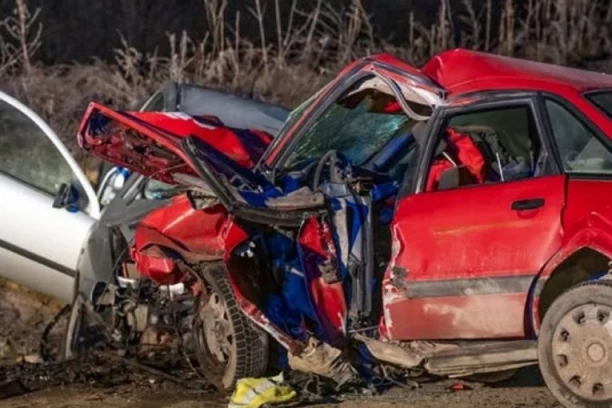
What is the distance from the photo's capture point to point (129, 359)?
9414 millimetres

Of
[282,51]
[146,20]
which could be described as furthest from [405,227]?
[146,20]

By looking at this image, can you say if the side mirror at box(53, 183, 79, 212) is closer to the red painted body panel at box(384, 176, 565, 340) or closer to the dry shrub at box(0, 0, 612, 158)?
the red painted body panel at box(384, 176, 565, 340)

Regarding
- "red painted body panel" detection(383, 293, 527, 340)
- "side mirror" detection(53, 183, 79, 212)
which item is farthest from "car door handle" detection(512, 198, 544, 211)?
"side mirror" detection(53, 183, 79, 212)

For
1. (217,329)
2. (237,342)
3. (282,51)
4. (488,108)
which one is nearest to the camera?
(488,108)

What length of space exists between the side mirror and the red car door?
392 cm

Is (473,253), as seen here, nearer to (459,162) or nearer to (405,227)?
(405,227)

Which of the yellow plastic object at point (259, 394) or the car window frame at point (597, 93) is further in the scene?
the yellow plastic object at point (259, 394)

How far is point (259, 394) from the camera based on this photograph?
25.4 feet

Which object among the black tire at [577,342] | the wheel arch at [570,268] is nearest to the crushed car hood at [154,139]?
the wheel arch at [570,268]

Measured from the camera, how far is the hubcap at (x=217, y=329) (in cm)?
845

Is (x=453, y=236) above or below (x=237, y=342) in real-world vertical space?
above

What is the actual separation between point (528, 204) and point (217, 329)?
2.28 metres

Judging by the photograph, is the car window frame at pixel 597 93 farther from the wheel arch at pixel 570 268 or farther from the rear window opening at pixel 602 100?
the wheel arch at pixel 570 268

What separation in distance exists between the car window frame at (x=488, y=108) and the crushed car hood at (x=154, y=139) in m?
1.18
